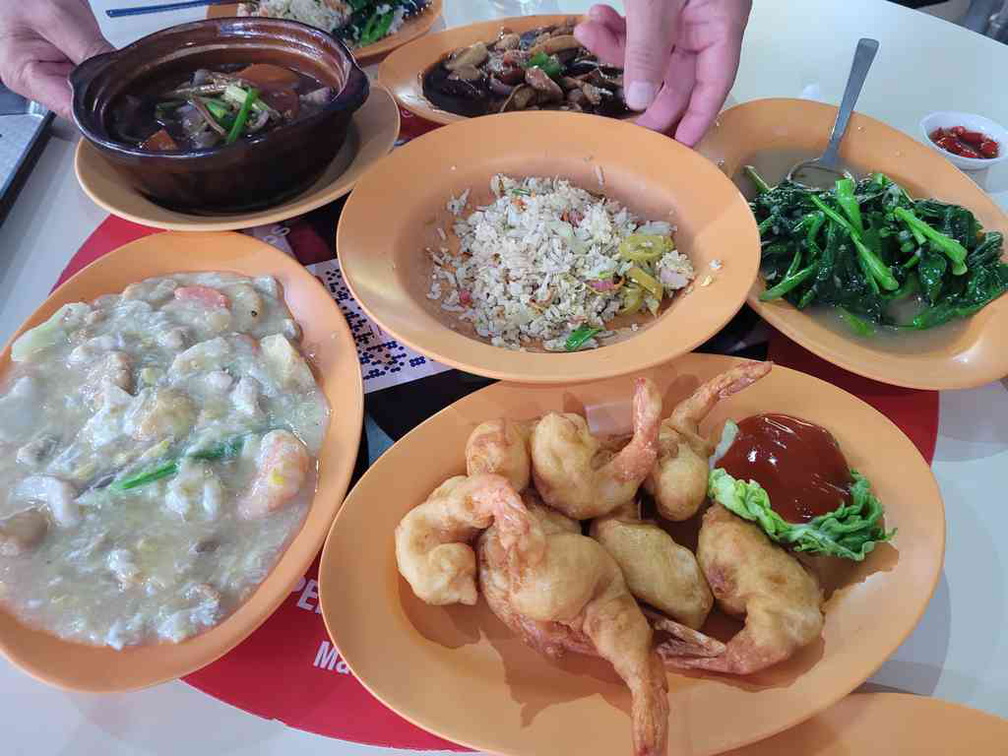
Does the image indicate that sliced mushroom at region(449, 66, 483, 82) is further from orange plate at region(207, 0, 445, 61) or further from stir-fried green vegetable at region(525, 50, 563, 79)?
orange plate at region(207, 0, 445, 61)

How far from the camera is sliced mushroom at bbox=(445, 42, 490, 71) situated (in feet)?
9.22

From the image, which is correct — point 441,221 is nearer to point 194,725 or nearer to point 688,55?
point 688,55

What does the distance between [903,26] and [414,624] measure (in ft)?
11.9

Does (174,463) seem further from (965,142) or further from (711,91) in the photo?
(965,142)

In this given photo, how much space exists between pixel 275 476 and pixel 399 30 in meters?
2.55

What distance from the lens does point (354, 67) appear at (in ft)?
7.50

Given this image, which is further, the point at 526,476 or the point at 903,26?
the point at 903,26

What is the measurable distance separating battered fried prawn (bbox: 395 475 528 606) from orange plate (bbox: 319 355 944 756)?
0.09 m

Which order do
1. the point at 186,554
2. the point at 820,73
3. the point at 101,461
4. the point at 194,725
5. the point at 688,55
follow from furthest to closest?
1. the point at 820,73
2. the point at 688,55
3. the point at 101,461
4. the point at 186,554
5. the point at 194,725

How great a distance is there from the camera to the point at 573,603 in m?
1.30

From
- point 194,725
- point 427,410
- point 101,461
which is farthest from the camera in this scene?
point 427,410

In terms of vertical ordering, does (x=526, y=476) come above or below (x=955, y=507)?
above

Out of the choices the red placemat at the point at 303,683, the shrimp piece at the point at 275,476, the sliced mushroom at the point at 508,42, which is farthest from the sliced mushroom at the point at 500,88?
the red placemat at the point at 303,683

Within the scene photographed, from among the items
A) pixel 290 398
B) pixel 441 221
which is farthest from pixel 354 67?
pixel 290 398
